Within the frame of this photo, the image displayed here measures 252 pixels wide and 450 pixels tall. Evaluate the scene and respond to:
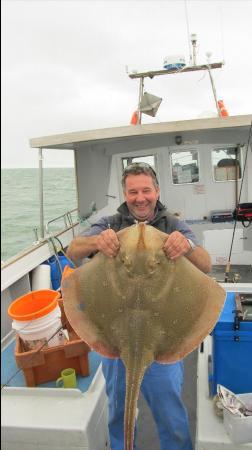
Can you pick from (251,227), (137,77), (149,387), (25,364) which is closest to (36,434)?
(25,364)

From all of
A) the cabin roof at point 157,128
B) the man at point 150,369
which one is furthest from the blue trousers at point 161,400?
the cabin roof at point 157,128

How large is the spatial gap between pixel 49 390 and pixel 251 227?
17.7 feet

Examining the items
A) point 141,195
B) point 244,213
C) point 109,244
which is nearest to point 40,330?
point 109,244

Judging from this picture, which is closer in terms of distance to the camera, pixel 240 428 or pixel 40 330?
pixel 240 428

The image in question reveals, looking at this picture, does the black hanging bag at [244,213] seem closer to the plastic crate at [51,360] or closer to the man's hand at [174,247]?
the plastic crate at [51,360]

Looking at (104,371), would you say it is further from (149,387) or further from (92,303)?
(92,303)

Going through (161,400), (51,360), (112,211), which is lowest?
→ (161,400)

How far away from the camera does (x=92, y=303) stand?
1.77 metres

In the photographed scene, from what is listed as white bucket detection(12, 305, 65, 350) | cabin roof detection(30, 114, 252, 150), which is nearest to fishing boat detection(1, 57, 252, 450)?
cabin roof detection(30, 114, 252, 150)

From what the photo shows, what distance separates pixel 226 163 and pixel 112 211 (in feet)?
8.79

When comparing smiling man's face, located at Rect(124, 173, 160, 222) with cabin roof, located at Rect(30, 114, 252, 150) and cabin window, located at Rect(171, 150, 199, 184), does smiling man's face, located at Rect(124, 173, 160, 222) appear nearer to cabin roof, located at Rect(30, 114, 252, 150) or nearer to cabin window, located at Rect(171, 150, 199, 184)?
cabin roof, located at Rect(30, 114, 252, 150)

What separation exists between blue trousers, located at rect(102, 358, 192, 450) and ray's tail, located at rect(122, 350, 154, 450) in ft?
1.85

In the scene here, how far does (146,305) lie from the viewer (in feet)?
5.46

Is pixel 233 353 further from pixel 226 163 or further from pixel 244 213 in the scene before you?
pixel 226 163
